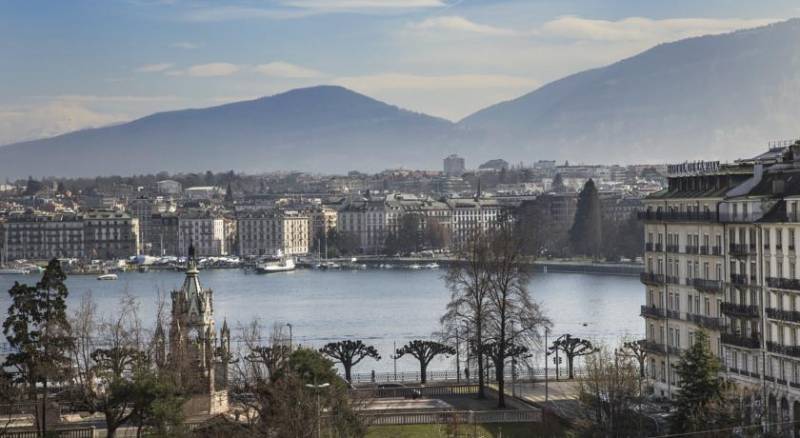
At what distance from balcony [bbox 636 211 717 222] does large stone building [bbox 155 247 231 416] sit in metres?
8.54

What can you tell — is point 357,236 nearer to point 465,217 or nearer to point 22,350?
point 465,217

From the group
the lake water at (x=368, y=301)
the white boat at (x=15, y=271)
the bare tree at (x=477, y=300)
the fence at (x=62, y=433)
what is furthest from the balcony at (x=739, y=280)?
the white boat at (x=15, y=271)

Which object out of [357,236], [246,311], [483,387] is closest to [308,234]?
[357,236]

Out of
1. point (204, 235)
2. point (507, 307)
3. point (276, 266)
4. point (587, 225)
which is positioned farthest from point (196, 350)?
point (204, 235)

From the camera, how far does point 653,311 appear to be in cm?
3175

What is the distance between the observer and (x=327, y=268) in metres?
131

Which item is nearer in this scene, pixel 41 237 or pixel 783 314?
pixel 783 314

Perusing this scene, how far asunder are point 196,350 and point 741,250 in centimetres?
903

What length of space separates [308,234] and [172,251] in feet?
41.4

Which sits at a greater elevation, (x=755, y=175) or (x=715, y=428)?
(x=755, y=175)

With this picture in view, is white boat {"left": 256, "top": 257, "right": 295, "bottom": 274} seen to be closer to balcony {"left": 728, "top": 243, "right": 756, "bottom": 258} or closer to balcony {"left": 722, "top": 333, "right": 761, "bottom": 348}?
balcony {"left": 728, "top": 243, "right": 756, "bottom": 258}

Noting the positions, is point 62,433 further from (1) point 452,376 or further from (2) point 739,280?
(1) point 452,376

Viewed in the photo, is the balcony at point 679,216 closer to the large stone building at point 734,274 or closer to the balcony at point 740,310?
the large stone building at point 734,274

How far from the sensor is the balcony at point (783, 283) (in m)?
26.1
